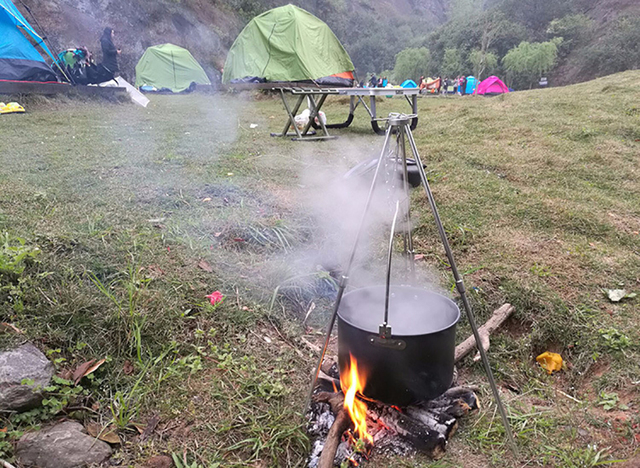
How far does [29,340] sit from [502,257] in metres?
2.90

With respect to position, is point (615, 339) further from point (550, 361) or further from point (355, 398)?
point (355, 398)

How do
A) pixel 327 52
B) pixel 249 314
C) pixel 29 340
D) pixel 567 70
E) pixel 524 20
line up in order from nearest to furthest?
pixel 29 340
pixel 249 314
pixel 327 52
pixel 567 70
pixel 524 20

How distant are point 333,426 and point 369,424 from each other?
18 centimetres

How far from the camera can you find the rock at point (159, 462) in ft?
5.29

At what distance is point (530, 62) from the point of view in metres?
32.5

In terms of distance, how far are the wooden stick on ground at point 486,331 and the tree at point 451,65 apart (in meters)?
36.9

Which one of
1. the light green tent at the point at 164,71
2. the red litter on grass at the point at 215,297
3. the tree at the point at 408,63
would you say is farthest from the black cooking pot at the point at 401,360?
the tree at the point at 408,63

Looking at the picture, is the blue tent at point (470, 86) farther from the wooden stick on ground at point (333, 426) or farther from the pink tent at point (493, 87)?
the wooden stick on ground at point (333, 426)

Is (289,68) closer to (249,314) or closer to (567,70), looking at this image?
(249,314)

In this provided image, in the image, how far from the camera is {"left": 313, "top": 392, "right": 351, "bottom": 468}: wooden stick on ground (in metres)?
1.66

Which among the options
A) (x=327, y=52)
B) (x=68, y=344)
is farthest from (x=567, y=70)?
(x=68, y=344)

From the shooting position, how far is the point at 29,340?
188cm

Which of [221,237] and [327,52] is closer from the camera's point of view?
[221,237]

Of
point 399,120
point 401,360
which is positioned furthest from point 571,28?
point 401,360
